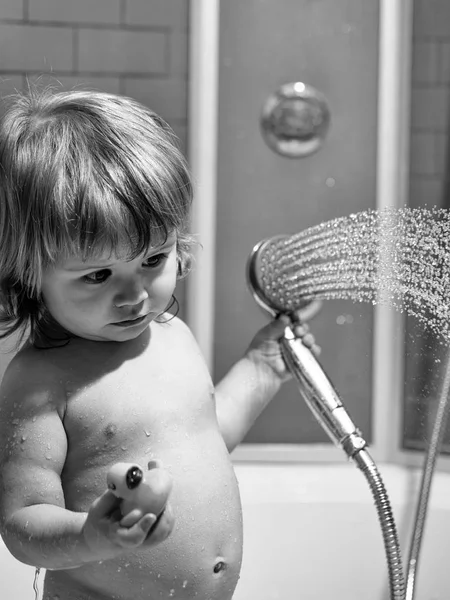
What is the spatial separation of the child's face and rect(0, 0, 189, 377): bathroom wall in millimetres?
567

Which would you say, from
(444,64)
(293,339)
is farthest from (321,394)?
(444,64)

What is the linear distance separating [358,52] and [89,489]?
2.53 ft

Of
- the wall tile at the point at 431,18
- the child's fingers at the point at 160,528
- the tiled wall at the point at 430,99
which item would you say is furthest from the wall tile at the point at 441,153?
the child's fingers at the point at 160,528

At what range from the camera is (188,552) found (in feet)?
2.28

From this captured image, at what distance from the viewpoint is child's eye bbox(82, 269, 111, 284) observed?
64cm

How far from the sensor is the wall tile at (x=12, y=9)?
1.16 m

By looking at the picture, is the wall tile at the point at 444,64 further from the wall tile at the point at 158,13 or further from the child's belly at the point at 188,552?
the child's belly at the point at 188,552

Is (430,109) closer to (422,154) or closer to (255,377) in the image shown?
(422,154)

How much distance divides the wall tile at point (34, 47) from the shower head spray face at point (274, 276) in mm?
509

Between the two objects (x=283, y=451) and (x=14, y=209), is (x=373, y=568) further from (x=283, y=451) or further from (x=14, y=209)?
(x=14, y=209)

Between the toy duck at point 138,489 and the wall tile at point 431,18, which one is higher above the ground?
the wall tile at point 431,18

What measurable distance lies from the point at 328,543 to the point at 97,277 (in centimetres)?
56

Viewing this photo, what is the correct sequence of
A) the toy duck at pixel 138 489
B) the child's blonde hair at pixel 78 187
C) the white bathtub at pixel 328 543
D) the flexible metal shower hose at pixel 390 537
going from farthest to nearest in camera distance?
the white bathtub at pixel 328 543 → the flexible metal shower hose at pixel 390 537 → the child's blonde hair at pixel 78 187 → the toy duck at pixel 138 489

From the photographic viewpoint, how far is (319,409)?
799 mm
